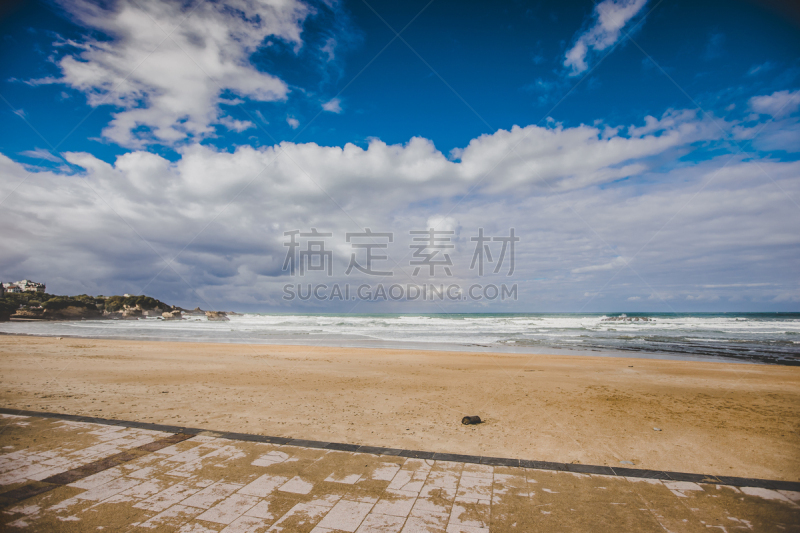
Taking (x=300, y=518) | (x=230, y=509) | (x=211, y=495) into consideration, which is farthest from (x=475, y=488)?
(x=211, y=495)

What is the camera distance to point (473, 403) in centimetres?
816

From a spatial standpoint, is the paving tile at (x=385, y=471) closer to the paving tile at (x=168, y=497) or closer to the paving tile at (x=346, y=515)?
the paving tile at (x=346, y=515)

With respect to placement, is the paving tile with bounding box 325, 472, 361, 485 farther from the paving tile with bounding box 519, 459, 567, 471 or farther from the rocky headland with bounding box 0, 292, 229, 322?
the rocky headland with bounding box 0, 292, 229, 322

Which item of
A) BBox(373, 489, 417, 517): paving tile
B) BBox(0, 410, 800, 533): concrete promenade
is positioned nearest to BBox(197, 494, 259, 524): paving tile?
BBox(0, 410, 800, 533): concrete promenade

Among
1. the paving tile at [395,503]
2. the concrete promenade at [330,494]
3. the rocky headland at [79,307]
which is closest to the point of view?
the concrete promenade at [330,494]

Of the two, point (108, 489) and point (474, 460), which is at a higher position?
point (108, 489)

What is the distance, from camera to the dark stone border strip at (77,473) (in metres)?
3.48

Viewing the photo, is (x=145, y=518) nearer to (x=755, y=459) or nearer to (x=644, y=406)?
(x=755, y=459)

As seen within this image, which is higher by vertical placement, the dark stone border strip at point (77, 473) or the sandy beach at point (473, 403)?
the dark stone border strip at point (77, 473)

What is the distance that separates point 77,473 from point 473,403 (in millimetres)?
6817

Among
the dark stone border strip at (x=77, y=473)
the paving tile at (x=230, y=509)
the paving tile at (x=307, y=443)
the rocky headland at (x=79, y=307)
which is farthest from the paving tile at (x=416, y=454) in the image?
the rocky headland at (x=79, y=307)

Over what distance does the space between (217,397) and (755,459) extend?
387 inches

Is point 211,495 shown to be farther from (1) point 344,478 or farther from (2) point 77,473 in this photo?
(2) point 77,473

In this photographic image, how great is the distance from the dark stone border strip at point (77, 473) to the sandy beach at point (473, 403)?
3.98 ft
